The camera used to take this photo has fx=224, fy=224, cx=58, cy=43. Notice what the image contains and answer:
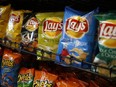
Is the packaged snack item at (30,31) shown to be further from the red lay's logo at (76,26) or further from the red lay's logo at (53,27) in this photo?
the red lay's logo at (76,26)

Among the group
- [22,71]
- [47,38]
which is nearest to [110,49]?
[47,38]

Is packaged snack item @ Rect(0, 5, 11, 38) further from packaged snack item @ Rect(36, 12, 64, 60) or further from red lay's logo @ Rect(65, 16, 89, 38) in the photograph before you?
red lay's logo @ Rect(65, 16, 89, 38)

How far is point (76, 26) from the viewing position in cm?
93

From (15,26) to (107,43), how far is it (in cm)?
60

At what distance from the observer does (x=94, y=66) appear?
2.81 ft

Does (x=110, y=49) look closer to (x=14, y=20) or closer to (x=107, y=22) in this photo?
(x=107, y=22)

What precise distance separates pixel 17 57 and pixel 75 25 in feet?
1.50

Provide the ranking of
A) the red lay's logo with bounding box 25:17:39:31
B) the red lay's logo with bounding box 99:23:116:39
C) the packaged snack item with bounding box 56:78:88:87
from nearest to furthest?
the red lay's logo with bounding box 99:23:116:39
the packaged snack item with bounding box 56:78:88:87
the red lay's logo with bounding box 25:17:39:31

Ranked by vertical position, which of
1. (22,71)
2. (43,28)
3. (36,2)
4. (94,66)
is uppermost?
(36,2)

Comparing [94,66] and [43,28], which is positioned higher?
[43,28]

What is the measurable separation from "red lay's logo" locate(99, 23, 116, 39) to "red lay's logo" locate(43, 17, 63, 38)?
26cm

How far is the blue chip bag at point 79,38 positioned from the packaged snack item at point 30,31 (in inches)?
9.0

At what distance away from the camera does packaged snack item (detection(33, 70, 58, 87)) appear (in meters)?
1.09

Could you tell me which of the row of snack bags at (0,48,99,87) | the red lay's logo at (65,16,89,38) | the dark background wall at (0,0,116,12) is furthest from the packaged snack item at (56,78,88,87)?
the dark background wall at (0,0,116,12)
